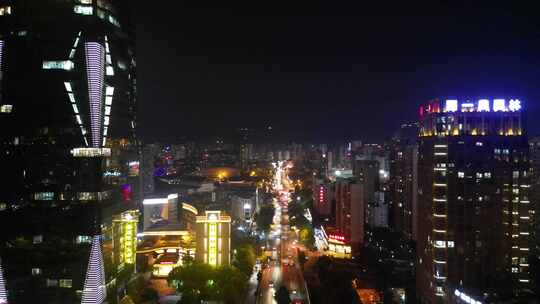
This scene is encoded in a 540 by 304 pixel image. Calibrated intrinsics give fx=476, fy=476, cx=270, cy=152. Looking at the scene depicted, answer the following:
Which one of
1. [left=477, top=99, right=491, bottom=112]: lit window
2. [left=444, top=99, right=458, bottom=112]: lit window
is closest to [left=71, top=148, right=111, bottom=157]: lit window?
[left=444, top=99, right=458, bottom=112]: lit window

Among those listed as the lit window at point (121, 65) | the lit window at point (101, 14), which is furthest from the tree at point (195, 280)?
the lit window at point (101, 14)

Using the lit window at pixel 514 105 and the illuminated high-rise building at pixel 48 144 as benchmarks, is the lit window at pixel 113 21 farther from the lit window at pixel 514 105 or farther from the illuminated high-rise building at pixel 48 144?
the lit window at pixel 514 105

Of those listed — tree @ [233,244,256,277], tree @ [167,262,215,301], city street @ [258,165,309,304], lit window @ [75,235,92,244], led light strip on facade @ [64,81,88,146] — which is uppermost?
led light strip on facade @ [64,81,88,146]

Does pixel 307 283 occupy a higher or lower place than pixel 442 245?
lower

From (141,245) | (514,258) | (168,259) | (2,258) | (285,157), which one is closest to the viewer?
(2,258)

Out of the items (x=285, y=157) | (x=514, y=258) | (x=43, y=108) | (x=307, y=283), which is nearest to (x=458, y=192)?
(x=514, y=258)

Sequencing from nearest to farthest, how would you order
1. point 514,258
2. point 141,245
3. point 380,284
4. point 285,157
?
point 514,258 → point 380,284 → point 141,245 → point 285,157

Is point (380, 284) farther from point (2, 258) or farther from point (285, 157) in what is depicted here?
point (285, 157)

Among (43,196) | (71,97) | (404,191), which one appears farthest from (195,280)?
(404,191)

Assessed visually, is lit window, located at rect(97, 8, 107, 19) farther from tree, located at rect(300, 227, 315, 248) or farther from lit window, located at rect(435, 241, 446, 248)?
tree, located at rect(300, 227, 315, 248)
